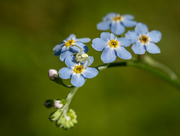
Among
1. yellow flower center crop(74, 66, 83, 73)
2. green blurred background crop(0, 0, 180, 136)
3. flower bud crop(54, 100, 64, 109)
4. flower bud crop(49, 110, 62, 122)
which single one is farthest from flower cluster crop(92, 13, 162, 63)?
green blurred background crop(0, 0, 180, 136)

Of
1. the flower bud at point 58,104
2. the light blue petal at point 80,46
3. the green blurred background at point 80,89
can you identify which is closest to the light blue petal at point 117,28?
the light blue petal at point 80,46

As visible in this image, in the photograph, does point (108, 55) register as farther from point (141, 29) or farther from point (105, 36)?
point (141, 29)

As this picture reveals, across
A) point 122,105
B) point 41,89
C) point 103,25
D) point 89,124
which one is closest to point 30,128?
point 41,89

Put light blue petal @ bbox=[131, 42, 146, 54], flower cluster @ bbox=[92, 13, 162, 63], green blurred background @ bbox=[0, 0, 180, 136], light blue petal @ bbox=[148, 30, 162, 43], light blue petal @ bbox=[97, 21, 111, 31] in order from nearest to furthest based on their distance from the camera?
flower cluster @ bbox=[92, 13, 162, 63], light blue petal @ bbox=[131, 42, 146, 54], light blue petal @ bbox=[148, 30, 162, 43], light blue petal @ bbox=[97, 21, 111, 31], green blurred background @ bbox=[0, 0, 180, 136]

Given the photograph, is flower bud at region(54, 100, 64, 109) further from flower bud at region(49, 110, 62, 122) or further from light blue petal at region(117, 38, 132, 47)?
light blue petal at region(117, 38, 132, 47)

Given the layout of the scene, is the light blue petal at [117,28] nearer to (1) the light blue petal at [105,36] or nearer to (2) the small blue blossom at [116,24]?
(2) the small blue blossom at [116,24]
